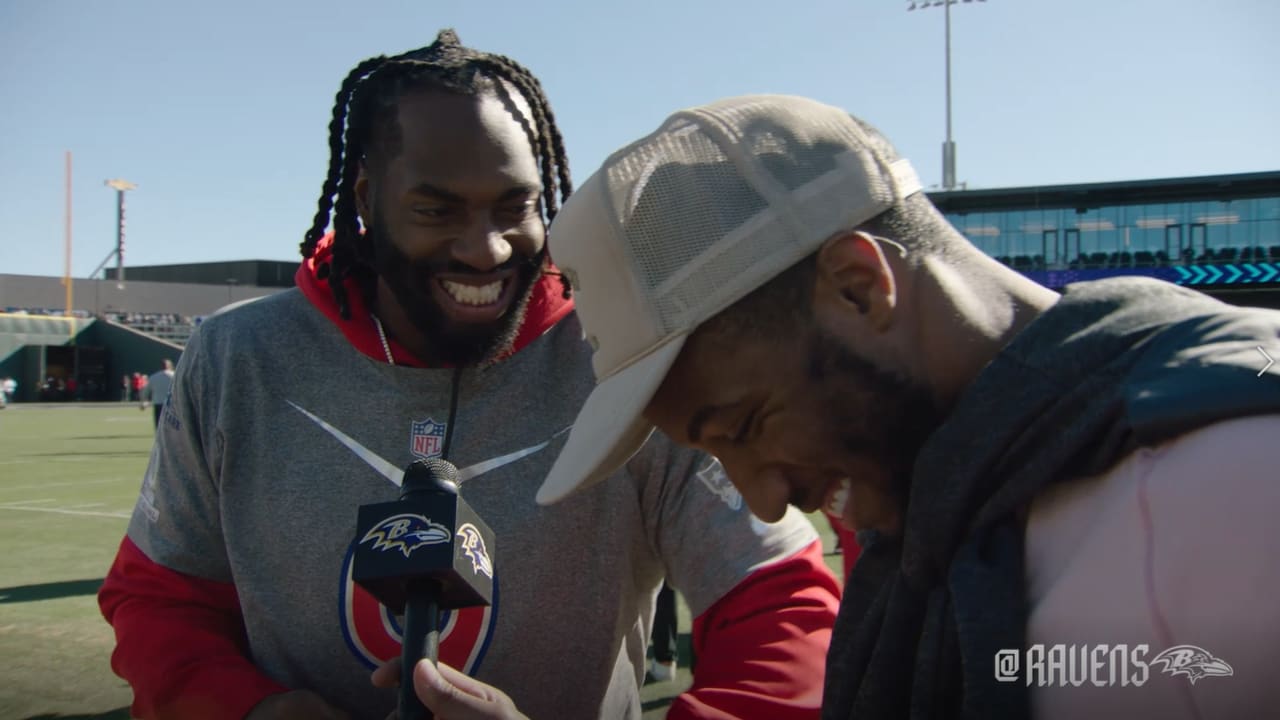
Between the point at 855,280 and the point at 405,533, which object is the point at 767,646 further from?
the point at 855,280

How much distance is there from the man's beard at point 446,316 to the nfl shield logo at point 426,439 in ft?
0.44

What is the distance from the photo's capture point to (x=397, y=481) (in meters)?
2.02

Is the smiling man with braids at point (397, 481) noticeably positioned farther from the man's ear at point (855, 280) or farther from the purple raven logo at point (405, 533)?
the man's ear at point (855, 280)

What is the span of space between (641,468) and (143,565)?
1016 mm

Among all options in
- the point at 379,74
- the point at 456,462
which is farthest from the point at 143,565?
the point at 379,74

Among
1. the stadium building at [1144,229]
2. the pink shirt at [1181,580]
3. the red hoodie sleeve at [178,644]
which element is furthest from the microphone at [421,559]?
the stadium building at [1144,229]

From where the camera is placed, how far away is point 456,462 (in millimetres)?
2025

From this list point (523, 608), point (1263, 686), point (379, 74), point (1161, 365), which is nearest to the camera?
point (1263, 686)

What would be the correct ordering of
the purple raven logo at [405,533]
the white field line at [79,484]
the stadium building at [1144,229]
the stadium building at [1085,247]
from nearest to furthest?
the purple raven logo at [405,533] < the white field line at [79,484] < the stadium building at [1144,229] < the stadium building at [1085,247]

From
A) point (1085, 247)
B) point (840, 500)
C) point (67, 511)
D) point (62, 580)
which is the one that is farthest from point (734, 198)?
point (1085, 247)

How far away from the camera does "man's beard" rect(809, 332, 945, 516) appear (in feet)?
3.95

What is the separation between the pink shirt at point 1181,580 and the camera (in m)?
0.81

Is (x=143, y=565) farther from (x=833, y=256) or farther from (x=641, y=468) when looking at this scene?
(x=833, y=256)

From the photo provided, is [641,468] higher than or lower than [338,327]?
lower
